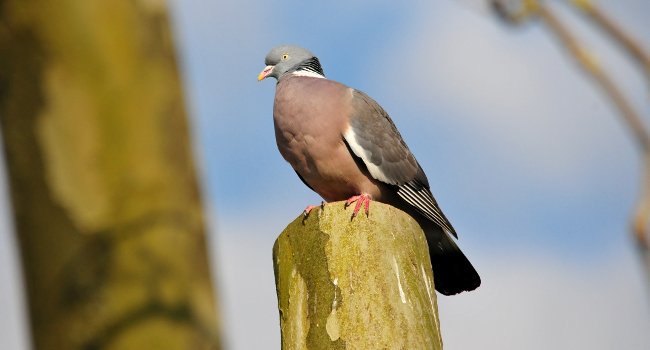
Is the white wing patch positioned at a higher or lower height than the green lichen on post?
higher

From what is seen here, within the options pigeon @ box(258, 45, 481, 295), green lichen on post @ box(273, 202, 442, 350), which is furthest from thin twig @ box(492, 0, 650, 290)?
pigeon @ box(258, 45, 481, 295)

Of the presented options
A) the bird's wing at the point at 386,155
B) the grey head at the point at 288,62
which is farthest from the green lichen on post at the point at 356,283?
the grey head at the point at 288,62

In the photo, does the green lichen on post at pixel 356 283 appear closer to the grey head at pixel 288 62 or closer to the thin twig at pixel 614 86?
the thin twig at pixel 614 86

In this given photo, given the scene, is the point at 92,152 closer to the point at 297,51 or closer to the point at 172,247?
the point at 172,247

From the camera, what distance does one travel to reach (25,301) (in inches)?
59.6

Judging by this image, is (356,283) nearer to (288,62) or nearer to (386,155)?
(386,155)

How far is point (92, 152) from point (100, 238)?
0.13 metres

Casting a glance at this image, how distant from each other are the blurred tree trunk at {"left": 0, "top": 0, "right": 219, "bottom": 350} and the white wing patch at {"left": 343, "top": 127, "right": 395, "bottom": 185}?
5.61 m

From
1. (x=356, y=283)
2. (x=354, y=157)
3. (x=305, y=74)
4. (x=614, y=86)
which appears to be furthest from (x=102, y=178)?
(x=305, y=74)

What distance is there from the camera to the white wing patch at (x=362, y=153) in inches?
284

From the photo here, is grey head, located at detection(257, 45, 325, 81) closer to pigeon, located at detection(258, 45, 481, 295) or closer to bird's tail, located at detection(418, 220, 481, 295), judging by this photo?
pigeon, located at detection(258, 45, 481, 295)

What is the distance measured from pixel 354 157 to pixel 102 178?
224 inches

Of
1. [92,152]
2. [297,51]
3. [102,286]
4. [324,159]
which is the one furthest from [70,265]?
[297,51]

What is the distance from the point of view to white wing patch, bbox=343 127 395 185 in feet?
23.7
